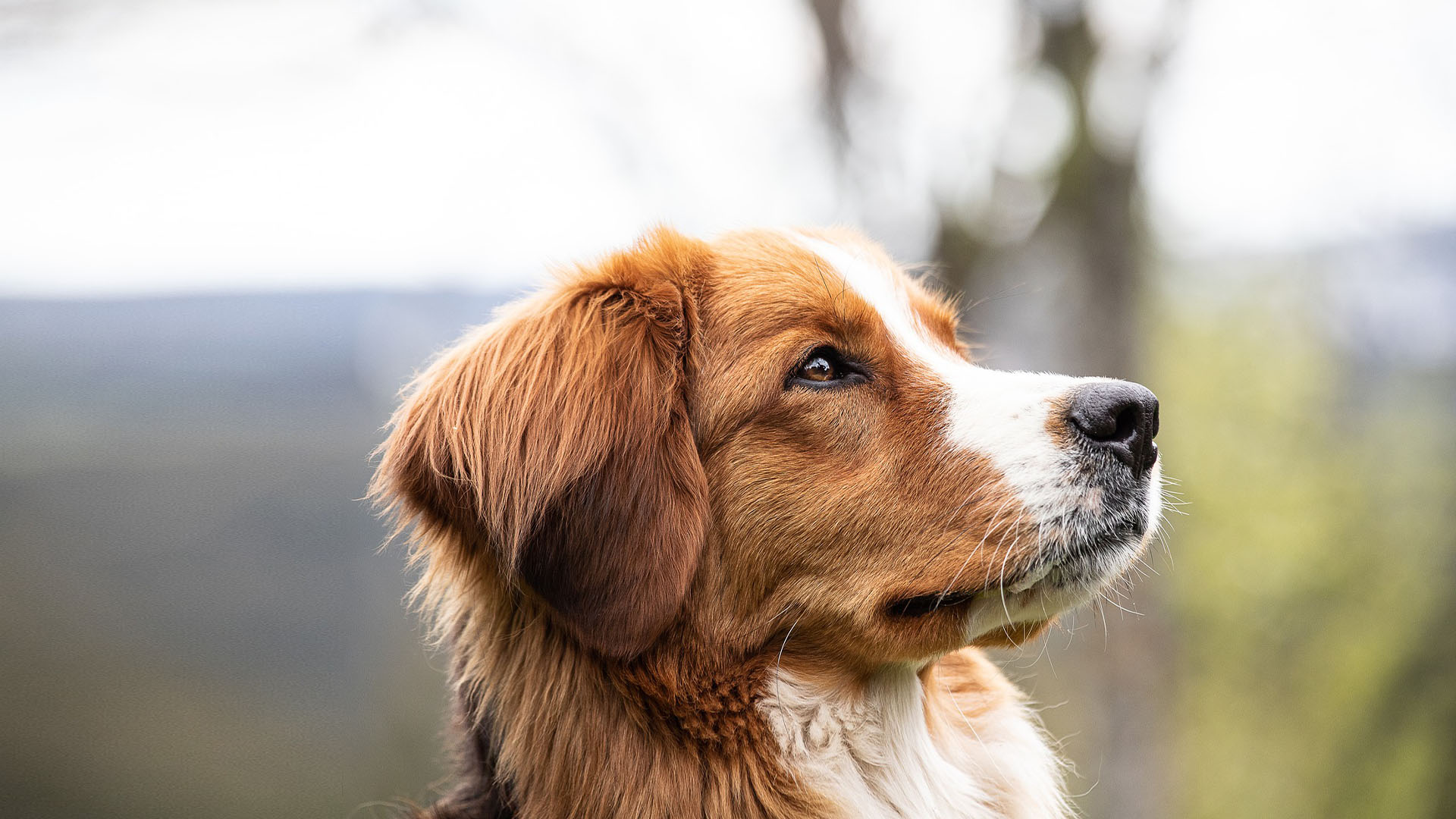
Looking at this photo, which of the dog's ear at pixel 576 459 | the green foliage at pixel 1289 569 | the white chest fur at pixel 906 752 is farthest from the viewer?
the green foliage at pixel 1289 569

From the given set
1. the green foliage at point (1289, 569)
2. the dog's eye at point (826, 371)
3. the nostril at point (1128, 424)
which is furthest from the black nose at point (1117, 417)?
the green foliage at point (1289, 569)

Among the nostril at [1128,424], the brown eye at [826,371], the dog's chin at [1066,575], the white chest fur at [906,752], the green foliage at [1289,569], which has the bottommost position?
the green foliage at [1289,569]

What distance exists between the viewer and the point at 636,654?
2188 mm

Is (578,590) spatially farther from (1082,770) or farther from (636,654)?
(1082,770)

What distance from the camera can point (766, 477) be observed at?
235 cm

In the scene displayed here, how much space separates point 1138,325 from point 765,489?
5011mm

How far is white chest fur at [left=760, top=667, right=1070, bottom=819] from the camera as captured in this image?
91.8 inches

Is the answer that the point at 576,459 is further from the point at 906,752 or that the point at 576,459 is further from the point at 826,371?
the point at 906,752

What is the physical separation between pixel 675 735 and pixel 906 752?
0.63 meters

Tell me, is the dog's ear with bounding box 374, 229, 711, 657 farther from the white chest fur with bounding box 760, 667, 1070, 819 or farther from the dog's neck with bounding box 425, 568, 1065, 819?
the white chest fur with bounding box 760, 667, 1070, 819

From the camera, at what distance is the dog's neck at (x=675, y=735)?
2.25 meters

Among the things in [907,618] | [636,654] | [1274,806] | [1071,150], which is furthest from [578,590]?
[1274,806]

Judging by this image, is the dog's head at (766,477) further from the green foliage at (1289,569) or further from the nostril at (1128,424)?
the green foliage at (1289,569)

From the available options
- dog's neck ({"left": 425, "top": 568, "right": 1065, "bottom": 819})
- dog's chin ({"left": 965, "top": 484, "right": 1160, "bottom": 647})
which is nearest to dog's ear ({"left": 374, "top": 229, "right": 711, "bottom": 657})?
dog's neck ({"left": 425, "top": 568, "right": 1065, "bottom": 819})
